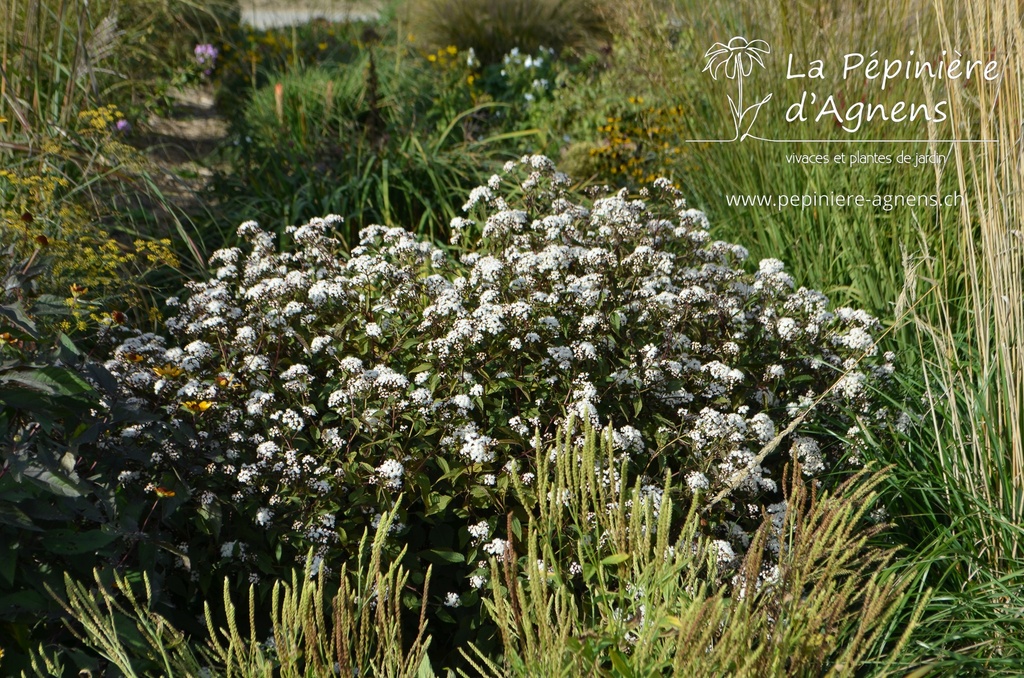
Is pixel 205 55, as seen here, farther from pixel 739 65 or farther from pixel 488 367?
pixel 488 367

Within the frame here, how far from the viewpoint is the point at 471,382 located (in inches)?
112

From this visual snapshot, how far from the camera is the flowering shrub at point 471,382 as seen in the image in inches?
104

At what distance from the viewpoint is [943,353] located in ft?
10.1

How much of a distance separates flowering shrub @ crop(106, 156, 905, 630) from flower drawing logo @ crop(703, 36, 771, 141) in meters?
1.45

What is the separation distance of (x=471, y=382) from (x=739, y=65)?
9.52ft

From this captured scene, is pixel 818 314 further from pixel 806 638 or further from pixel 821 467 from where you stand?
pixel 806 638

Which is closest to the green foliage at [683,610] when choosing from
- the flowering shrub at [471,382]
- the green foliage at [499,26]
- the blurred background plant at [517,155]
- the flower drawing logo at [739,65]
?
the blurred background plant at [517,155]

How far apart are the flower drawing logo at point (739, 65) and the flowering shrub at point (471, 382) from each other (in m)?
1.45

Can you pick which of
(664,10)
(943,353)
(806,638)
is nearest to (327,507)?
(806,638)

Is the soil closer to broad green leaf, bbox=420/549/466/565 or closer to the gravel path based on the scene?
broad green leaf, bbox=420/549/466/565

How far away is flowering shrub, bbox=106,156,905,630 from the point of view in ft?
8.65

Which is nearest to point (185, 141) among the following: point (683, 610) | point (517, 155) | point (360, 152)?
point (360, 152)

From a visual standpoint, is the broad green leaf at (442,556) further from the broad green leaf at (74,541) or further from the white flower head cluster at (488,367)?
the broad green leaf at (74,541)

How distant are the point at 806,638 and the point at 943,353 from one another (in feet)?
5.22
